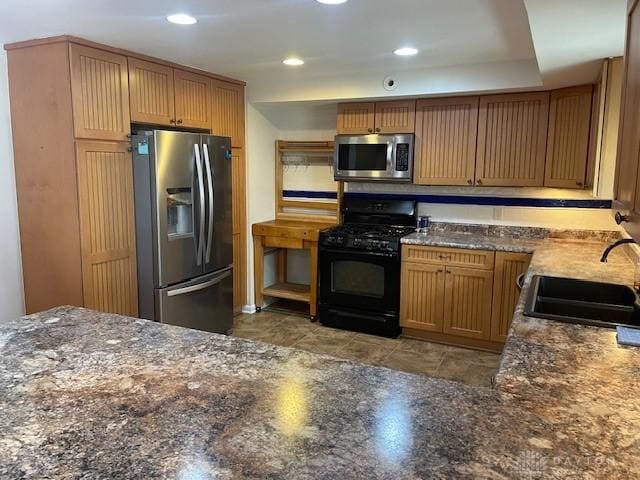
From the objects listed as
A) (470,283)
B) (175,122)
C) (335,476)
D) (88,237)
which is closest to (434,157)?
(470,283)

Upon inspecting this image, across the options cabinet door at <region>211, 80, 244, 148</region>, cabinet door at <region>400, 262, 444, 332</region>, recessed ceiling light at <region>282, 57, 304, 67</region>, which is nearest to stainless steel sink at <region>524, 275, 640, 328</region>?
cabinet door at <region>400, 262, 444, 332</region>

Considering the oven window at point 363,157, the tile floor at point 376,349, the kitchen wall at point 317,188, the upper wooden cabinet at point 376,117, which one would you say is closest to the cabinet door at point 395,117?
the upper wooden cabinet at point 376,117

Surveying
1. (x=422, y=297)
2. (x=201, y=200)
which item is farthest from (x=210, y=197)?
(x=422, y=297)

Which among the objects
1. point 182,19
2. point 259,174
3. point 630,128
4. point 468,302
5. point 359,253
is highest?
point 182,19

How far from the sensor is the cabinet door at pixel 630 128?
1.33 meters

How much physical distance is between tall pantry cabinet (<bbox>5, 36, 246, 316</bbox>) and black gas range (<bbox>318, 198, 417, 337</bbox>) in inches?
65.5

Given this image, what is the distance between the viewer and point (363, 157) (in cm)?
423

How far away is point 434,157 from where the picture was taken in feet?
13.3

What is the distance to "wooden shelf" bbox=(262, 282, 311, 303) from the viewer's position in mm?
4637

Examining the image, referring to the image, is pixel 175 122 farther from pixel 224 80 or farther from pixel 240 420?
pixel 240 420

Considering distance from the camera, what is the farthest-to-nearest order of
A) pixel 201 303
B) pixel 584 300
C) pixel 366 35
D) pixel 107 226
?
pixel 201 303
pixel 107 226
pixel 366 35
pixel 584 300

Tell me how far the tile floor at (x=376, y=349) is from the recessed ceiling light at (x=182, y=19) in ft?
8.06

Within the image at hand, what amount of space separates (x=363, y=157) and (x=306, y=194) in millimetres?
976

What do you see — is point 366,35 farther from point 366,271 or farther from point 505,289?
point 505,289
